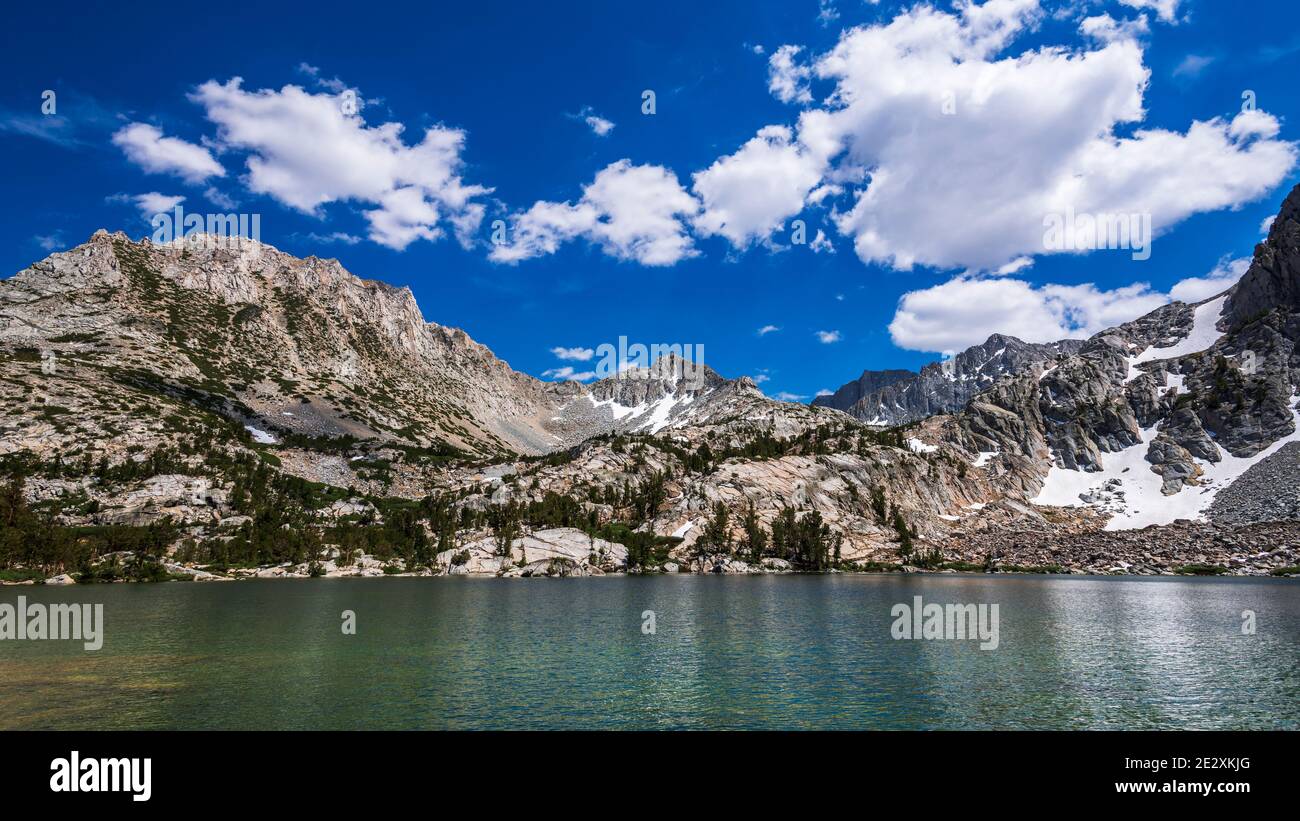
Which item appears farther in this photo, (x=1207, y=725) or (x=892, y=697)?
(x=892, y=697)

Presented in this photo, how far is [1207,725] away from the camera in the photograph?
118ft

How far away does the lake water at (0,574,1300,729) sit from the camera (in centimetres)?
3769

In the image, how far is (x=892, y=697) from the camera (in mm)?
41844

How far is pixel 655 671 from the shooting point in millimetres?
50406

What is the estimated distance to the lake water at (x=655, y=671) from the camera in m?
37.7
